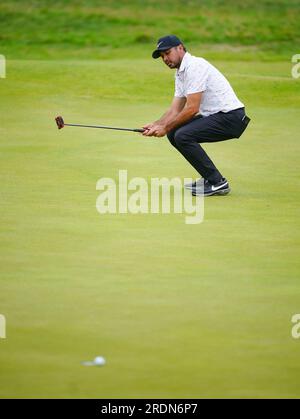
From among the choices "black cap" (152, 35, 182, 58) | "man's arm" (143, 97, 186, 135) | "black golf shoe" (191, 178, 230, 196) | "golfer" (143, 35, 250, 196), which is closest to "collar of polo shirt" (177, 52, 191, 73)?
"golfer" (143, 35, 250, 196)

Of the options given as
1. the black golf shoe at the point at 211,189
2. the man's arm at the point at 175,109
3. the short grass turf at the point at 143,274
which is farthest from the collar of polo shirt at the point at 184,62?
the short grass turf at the point at 143,274

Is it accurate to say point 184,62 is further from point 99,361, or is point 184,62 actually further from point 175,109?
point 99,361

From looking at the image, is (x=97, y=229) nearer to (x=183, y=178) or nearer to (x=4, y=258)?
(x=4, y=258)

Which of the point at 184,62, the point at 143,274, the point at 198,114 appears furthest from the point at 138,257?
the point at 198,114

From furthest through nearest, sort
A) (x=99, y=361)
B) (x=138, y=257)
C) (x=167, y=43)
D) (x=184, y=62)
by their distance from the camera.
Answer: (x=184, y=62)
(x=167, y=43)
(x=138, y=257)
(x=99, y=361)

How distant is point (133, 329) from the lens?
19.8 ft

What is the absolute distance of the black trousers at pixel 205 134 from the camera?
32.5 feet

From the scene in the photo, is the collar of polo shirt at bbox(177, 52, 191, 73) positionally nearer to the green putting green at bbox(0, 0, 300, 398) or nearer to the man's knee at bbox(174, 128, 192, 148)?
the man's knee at bbox(174, 128, 192, 148)

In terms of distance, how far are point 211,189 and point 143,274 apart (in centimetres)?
292

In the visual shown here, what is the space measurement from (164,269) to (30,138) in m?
6.23

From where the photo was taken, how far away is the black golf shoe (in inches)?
394

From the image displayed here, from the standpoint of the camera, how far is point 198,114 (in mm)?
10195

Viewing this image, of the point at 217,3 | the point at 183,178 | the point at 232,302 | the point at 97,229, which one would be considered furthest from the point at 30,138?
the point at 217,3

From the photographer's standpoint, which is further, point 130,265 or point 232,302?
point 130,265
